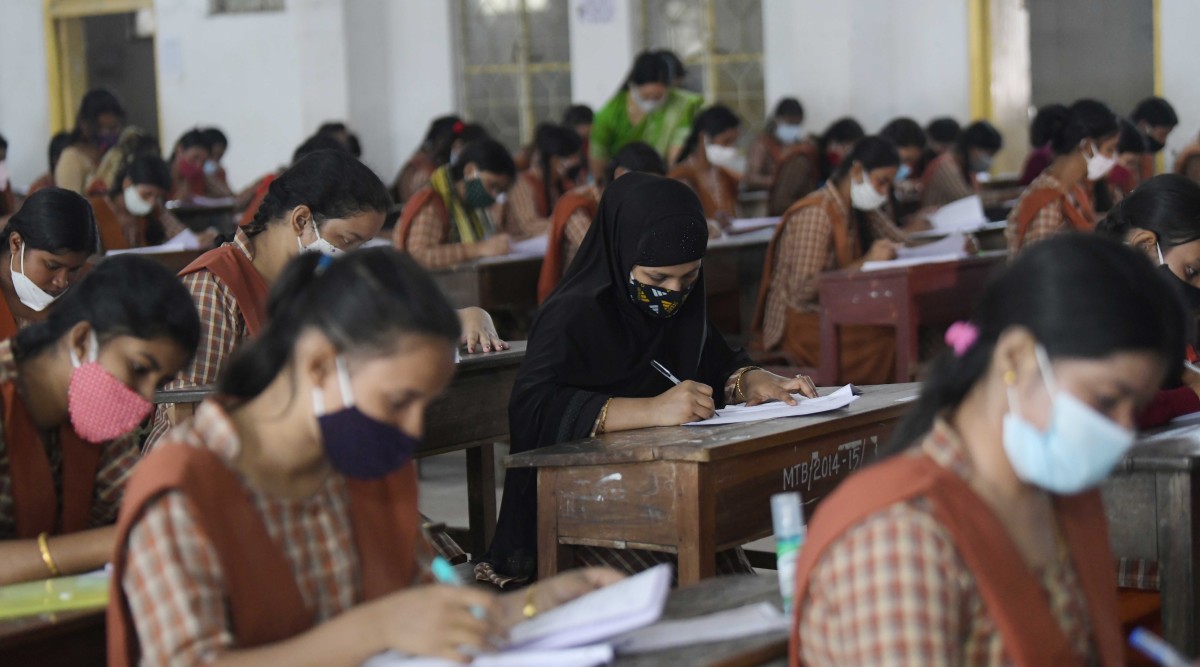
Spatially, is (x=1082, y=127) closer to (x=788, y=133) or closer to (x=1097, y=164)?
(x=1097, y=164)

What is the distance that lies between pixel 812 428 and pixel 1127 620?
2.09ft

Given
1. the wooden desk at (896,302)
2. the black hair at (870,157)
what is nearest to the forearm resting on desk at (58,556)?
the wooden desk at (896,302)

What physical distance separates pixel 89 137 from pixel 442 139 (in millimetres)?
2711

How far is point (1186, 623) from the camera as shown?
2.30m

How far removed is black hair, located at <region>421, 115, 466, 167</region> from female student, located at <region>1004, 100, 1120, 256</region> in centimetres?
314

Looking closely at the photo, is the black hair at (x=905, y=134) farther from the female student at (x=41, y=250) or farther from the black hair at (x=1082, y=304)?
the black hair at (x=1082, y=304)

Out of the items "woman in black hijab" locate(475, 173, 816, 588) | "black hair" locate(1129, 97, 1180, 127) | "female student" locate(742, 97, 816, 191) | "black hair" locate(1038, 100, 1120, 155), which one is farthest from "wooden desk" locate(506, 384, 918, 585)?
"female student" locate(742, 97, 816, 191)

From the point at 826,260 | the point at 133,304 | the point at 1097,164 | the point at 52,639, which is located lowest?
the point at 52,639

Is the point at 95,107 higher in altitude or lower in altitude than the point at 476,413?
higher

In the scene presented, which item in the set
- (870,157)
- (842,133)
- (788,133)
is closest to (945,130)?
(842,133)

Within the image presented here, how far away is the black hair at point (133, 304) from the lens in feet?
6.70

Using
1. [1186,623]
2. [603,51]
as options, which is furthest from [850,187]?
[603,51]

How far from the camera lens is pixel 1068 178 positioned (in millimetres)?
5516

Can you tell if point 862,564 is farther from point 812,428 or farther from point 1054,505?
point 812,428
